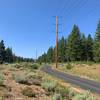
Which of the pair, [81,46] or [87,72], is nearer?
[87,72]

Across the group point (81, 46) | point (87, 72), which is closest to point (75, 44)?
point (81, 46)

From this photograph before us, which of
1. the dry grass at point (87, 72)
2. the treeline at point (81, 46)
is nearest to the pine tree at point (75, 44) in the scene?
the treeline at point (81, 46)

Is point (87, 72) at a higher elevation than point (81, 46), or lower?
lower

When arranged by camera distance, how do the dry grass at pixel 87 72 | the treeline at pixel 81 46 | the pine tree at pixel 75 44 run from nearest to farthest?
the dry grass at pixel 87 72, the treeline at pixel 81 46, the pine tree at pixel 75 44

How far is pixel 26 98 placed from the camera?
1097cm

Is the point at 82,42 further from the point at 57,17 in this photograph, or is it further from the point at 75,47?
the point at 57,17

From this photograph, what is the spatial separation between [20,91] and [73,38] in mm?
77908

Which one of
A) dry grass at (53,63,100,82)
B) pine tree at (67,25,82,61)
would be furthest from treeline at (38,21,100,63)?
dry grass at (53,63,100,82)

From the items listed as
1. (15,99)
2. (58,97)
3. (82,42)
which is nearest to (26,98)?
(15,99)

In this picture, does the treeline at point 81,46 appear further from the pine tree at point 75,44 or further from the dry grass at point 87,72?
the dry grass at point 87,72

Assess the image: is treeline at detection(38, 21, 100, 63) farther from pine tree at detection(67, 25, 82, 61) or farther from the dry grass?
the dry grass

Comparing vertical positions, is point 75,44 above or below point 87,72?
above

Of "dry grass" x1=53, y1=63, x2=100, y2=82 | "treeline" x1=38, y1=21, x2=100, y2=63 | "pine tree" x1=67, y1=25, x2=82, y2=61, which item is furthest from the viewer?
"pine tree" x1=67, y1=25, x2=82, y2=61

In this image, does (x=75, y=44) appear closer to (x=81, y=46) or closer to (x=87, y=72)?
(x=81, y=46)
